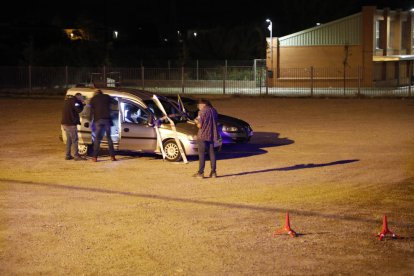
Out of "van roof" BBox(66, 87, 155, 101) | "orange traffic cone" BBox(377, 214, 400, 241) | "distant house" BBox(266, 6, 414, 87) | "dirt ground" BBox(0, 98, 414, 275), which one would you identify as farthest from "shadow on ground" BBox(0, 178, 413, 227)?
"distant house" BBox(266, 6, 414, 87)

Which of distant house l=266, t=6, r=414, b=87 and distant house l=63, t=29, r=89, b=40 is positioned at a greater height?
distant house l=63, t=29, r=89, b=40

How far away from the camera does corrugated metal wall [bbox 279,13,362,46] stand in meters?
47.5

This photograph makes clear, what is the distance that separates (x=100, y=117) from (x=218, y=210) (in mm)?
5644

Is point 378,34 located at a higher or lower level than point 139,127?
higher

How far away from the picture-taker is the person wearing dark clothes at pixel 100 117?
15.7 meters

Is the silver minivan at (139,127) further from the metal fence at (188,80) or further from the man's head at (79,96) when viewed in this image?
the metal fence at (188,80)

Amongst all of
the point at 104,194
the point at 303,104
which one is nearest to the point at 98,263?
the point at 104,194

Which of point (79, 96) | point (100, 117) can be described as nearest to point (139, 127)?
point (100, 117)

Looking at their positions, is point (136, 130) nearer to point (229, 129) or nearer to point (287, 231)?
point (229, 129)

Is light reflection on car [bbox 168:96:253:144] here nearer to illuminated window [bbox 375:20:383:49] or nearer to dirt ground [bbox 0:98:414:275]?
dirt ground [bbox 0:98:414:275]

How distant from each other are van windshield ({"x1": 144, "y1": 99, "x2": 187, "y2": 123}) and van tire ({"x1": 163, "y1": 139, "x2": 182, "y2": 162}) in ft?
1.79

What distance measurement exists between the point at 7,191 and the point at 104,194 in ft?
5.82

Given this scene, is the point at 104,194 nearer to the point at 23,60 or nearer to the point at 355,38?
the point at 355,38

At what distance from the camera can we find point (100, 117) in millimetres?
15672
